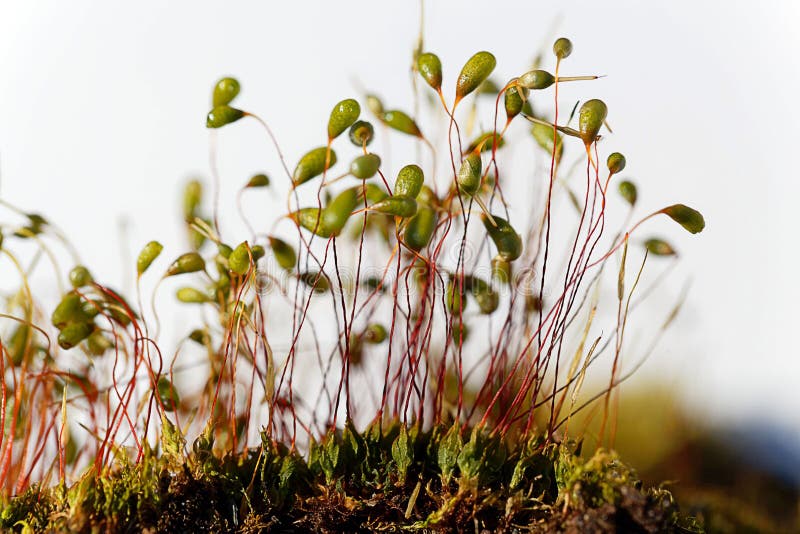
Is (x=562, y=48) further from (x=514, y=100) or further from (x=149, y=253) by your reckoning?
(x=149, y=253)

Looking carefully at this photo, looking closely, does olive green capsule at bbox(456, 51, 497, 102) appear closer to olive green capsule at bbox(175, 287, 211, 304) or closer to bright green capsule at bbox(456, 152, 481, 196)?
bright green capsule at bbox(456, 152, 481, 196)

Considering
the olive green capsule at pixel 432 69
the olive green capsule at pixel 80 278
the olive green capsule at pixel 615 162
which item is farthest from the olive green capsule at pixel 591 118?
the olive green capsule at pixel 80 278

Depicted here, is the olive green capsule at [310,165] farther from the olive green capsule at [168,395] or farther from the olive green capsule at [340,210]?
the olive green capsule at [168,395]

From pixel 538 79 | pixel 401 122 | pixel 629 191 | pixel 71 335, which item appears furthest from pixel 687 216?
pixel 71 335

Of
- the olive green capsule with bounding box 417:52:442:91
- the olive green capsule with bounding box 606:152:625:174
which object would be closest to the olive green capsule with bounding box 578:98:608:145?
the olive green capsule with bounding box 606:152:625:174

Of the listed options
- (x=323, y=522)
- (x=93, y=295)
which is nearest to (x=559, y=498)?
(x=323, y=522)
